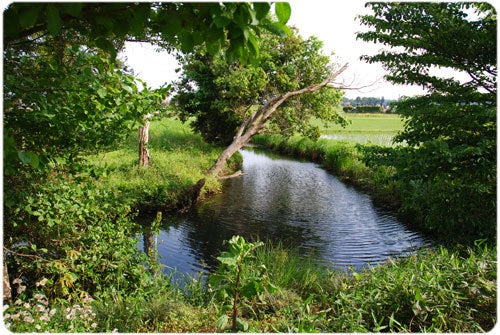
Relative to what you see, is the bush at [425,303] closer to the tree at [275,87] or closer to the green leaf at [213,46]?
the green leaf at [213,46]

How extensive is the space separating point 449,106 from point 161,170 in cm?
831

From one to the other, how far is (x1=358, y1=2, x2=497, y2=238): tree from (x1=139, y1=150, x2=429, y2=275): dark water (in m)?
1.79

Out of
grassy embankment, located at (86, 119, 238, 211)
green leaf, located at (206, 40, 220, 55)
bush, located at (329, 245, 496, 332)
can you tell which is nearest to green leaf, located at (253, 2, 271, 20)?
green leaf, located at (206, 40, 220, 55)

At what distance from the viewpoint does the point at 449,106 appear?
19.7 feet

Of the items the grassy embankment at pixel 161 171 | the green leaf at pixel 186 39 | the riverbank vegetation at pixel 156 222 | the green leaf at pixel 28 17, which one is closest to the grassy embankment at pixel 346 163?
the riverbank vegetation at pixel 156 222

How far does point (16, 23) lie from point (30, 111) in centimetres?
134

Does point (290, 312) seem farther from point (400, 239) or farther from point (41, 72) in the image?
point (400, 239)

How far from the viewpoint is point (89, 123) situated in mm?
3604

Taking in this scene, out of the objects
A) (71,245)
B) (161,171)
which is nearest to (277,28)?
(71,245)

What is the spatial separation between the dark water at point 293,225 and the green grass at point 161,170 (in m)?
0.73

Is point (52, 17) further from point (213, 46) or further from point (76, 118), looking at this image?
point (76, 118)

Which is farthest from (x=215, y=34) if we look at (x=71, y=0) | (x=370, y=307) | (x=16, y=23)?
(x=370, y=307)

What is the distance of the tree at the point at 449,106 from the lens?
5.82 m

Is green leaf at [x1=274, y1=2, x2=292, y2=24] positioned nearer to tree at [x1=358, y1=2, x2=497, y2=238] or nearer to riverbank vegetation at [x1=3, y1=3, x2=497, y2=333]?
riverbank vegetation at [x1=3, y1=3, x2=497, y2=333]
